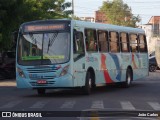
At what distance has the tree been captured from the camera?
85188mm

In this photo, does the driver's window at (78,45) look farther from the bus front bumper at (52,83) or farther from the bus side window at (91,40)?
the bus front bumper at (52,83)

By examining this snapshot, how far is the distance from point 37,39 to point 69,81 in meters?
2.12

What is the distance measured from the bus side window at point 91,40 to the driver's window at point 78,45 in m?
0.50

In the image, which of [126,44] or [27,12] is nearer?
[126,44]

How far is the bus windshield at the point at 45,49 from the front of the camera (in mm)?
19062

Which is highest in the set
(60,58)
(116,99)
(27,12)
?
(27,12)

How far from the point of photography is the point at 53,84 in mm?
19016

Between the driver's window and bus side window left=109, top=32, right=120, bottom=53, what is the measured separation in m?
3.31

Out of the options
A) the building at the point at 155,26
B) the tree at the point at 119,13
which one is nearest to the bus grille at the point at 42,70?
the tree at the point at 119,13

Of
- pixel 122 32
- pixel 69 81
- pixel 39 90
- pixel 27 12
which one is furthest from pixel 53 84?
pixel 27 12

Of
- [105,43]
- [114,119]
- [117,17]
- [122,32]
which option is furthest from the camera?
[117,17]

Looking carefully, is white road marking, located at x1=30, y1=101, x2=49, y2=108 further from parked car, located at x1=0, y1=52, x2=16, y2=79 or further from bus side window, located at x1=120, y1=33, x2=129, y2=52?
parked car, located at x1=0, y1=52, x2=16, y2=79

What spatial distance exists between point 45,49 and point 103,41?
3810 mm

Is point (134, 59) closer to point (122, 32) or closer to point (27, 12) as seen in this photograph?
point (122, 32)
